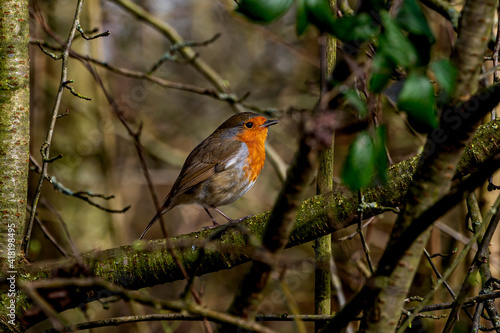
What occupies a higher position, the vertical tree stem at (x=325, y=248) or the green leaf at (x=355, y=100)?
the vertical tree stem at (x=325, y=248)

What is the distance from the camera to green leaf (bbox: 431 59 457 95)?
3.10 ft

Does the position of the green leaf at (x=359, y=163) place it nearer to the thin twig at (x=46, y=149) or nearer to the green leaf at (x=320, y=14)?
the green leaf at (x=320, y=14)

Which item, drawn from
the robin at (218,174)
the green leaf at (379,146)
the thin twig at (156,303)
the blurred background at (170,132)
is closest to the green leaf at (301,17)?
the green leaf at (379,146)

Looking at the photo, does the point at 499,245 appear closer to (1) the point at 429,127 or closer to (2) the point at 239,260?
(2) the point at 239,260

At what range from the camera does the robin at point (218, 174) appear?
13.5ft

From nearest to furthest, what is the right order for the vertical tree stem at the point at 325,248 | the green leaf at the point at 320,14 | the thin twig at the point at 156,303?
the green leaf at the point at 320,14, the thin twig at the point at 156,303, the vertical tree stem at the point at 325,248

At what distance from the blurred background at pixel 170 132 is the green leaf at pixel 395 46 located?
253cm

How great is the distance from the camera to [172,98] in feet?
31.5

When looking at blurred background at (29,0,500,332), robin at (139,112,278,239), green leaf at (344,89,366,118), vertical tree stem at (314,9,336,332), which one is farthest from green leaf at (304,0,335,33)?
robin at (139,112,278,239)

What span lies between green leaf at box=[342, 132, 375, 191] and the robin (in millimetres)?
3107

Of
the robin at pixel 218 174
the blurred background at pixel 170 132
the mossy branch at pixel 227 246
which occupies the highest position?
the blurred background at pixel 170 132

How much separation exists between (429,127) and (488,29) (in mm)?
355

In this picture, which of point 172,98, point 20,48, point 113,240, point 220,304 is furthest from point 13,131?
point 172,98

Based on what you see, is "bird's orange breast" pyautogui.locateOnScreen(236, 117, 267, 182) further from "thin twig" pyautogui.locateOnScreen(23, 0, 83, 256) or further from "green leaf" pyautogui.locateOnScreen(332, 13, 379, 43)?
"green leaf" pyautogui.locateOnScreen(332, 13, 379, 43)
